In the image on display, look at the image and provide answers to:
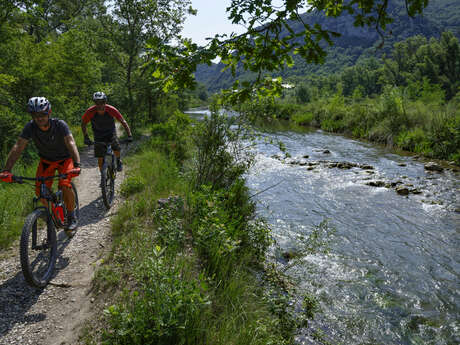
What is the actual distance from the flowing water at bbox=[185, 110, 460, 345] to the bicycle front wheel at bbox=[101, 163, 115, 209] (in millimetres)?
4093

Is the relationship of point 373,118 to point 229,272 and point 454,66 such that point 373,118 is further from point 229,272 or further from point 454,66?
point 454,66

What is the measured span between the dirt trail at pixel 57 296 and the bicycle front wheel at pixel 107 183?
90 cm

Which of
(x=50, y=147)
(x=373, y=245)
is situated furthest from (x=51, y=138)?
(x=373, y=245)

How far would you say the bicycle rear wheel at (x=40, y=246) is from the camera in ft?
11.8

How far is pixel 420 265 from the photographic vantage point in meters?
5.95

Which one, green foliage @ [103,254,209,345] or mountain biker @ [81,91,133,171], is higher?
mountain biker @ [81,91,133,171]

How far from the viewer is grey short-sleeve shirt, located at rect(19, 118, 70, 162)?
410cm

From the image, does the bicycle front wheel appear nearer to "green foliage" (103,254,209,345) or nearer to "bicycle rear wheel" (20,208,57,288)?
"bicycle rear wheel" (20,208,57,288)

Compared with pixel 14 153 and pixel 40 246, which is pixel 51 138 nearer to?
pixel 14 153

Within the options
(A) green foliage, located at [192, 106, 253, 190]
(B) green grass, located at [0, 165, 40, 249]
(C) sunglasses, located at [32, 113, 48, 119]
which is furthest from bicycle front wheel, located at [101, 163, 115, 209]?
(C) sunglasses, located at [32, 113, 48, 119]

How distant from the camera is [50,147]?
4.27 meters

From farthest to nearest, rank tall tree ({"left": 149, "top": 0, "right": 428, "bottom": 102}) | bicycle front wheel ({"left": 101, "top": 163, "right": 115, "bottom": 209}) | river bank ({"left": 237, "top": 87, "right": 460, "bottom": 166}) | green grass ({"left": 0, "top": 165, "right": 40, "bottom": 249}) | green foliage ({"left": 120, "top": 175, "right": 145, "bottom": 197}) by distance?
river bank ({"left": 237, "top": 87, "right": 460, "bottom": 166}) → green foliage ({"left": 120, "top": 175, "right": 145, "bottom": 197}) → bicycle front wheel ({"left": 101, "top": 163, "right": 115, "bottom": 209}) → green grass ({"left": 0, "top": 165, "right": 40, "bottom": 249}) → tall tree ({"left": 149, "top": 0, "right": 428, "bottom": 102})

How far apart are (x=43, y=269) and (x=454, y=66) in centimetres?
8296

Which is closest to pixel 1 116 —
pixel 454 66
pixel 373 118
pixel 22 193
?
pixel 22 193
